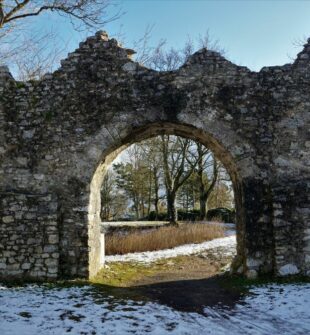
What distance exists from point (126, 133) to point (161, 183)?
22.5 meters

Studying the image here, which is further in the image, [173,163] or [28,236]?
[173,163]

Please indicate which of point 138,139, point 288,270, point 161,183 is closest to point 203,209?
point 161,183

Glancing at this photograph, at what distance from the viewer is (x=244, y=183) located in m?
8.09

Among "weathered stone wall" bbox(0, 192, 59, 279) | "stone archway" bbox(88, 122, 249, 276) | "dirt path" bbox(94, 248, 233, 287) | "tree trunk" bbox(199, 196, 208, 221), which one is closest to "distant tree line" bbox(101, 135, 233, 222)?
"tree trunk" bbox(199, 196, 208, 221)

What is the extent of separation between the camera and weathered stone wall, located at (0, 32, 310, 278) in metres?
7.88

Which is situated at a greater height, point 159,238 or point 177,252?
point 159,238

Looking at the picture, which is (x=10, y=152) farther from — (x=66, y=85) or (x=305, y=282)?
(x=305, y=282)

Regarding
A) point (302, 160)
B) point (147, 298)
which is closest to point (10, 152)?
point (147, 298)

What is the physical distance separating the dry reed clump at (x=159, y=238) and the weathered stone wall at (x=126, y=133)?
15.7 feet

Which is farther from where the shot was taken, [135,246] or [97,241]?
[135,246]

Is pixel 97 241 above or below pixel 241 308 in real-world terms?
above

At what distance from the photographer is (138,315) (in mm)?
5512

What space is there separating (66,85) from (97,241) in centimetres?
341

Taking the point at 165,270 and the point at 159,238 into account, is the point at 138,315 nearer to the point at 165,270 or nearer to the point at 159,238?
the point at 165,270
